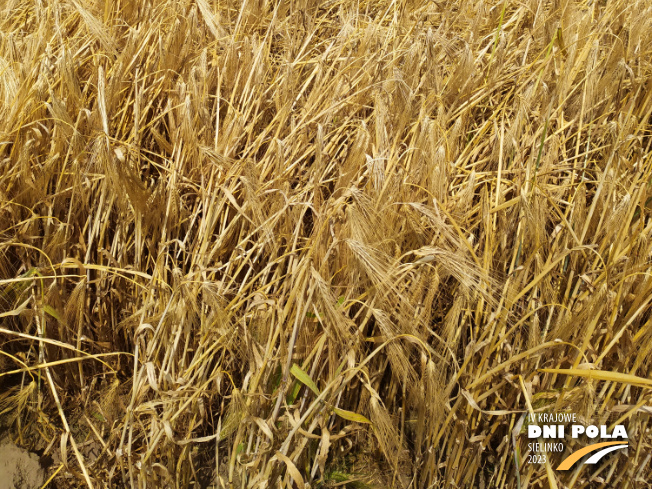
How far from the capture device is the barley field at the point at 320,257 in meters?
1.05

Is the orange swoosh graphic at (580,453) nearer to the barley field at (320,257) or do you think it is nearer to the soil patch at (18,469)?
the barley field at (320,257)

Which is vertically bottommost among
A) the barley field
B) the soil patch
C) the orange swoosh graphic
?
the soil patch

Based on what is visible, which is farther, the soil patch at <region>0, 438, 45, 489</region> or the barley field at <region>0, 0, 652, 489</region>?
the soil patch at <region>0, 438, 45, 489</region>

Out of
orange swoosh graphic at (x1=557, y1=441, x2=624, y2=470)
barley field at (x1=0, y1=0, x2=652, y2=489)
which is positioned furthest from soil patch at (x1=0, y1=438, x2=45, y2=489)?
orange swoosh graphic at (x1=557, y1=441, x2=624, y2=470)

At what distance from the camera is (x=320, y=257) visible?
1.10 m

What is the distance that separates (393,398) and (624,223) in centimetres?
59

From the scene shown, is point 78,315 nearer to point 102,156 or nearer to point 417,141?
point 102,156

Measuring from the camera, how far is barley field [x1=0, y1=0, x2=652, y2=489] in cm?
105

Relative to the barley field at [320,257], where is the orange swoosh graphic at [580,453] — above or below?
below

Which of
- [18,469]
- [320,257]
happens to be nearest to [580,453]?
[320,257]

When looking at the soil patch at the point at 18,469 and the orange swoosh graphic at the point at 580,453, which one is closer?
the orange swoosh graphic at the point at 580,453

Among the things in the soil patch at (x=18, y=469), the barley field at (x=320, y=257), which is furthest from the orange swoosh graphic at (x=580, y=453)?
the soil patch at (x=18, y=469)

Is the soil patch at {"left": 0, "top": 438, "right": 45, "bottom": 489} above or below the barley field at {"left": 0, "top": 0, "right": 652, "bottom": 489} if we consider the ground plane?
below

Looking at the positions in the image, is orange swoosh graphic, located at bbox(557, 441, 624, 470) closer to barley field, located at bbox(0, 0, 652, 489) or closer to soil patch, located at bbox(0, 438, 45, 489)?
barley field, located at bbox(0, 0, 652, 489)
